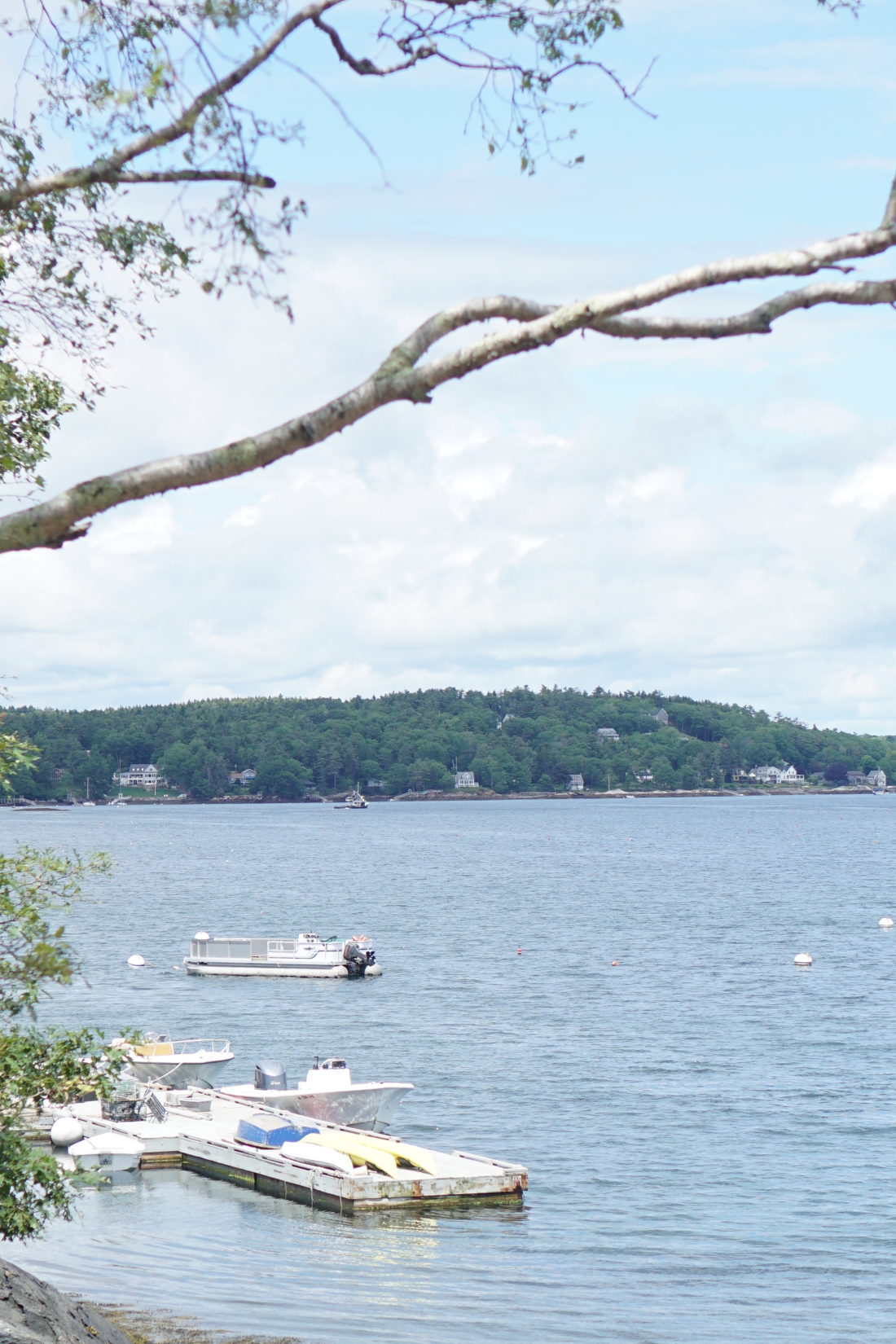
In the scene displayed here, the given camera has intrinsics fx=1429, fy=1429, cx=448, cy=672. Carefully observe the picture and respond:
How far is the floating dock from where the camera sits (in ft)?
96.0

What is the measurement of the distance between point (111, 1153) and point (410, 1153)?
683 cm

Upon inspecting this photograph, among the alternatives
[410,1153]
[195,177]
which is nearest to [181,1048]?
[410,1153]

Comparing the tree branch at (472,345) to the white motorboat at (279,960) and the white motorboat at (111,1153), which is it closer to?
the white motorboat at (111,1153)

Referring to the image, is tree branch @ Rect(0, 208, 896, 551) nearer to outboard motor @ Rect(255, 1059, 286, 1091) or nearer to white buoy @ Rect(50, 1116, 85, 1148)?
white buoy @ Rect(50, 1116, 85, 1148)

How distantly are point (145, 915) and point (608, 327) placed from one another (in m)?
93.0

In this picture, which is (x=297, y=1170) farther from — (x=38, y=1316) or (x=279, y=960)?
(x=279, y=960)

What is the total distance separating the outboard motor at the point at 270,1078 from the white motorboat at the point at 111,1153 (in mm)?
5442

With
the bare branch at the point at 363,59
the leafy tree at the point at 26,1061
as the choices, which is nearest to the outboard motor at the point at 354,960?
the leafy tree at the point at 26,1061

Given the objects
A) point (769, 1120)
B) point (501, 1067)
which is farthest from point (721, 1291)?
point (501, 1067)

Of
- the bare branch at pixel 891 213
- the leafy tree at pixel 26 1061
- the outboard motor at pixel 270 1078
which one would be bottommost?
the outboard motor at pixel 270 1078

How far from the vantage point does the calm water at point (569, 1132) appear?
82.2 ft

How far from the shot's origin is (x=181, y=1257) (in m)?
27.0

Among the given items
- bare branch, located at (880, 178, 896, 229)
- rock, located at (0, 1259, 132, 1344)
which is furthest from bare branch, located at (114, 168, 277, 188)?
rock, located at (0, 1259, 132, 1344)

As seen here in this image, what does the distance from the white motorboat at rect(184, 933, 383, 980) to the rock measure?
51.1 metres
